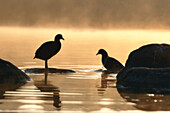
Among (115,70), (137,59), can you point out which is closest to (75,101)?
(137,59)

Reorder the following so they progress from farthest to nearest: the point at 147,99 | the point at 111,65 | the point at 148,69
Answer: the point at 111,65 → the point at 148,69 → the point at 147,99

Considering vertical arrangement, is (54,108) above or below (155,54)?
below

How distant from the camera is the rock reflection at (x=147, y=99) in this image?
12.9 m

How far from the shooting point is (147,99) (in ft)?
46.3

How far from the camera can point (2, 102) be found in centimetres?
1320

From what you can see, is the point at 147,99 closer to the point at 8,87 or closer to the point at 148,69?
the point at 148,69

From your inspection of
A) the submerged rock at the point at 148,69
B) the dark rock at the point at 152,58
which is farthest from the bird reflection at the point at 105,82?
the dark rock at the point at 152,58

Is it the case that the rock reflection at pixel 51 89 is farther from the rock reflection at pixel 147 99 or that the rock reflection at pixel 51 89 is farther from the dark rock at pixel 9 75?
the rock reflection at pixel 147 99

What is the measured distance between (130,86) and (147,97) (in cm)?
197

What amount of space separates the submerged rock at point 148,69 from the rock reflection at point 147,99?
2.96 feet

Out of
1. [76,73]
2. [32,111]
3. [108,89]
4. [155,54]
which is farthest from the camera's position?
[76,73]

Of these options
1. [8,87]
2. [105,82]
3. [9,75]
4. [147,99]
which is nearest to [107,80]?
[105,82]

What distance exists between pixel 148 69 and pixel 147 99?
9.08 ft

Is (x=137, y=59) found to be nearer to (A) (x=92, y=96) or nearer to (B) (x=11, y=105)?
(A) (x=92, y=96)
